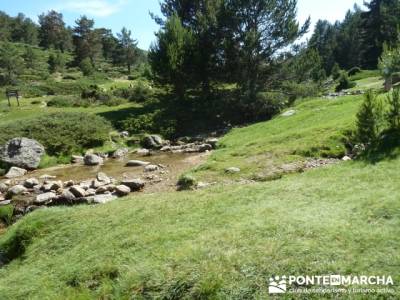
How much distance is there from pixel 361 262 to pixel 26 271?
25.7 ft

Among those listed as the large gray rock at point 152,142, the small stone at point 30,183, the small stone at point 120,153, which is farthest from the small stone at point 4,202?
the large gray rock at point 152,142

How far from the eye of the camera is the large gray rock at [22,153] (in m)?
22.2

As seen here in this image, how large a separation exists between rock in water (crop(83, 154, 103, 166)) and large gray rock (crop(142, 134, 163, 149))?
4.18 metres

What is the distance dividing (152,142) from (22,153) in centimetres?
805

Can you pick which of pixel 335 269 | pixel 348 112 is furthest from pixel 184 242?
pixel 348 112

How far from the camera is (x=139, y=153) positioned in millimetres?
24422

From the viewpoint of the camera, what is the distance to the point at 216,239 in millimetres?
8414

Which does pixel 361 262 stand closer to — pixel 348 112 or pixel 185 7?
pixel 348 112

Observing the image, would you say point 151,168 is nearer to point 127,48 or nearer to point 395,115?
point 395,115

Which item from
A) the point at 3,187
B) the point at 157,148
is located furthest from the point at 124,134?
the point at 3,187

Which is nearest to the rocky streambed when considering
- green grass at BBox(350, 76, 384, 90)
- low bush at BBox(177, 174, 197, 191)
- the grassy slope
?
low bush at BBox(177, 174, 197, 191)

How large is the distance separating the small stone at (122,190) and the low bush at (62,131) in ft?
32.1
